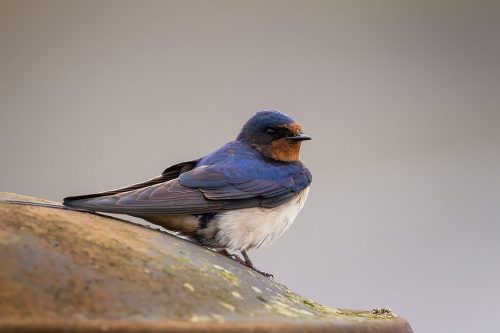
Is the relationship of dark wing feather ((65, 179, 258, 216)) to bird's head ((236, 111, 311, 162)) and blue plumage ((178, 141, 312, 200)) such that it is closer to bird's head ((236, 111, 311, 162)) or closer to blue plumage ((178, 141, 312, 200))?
blue plumage ((178, 141, 312, 200))

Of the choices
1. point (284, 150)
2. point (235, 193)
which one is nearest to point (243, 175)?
point (235, 193)

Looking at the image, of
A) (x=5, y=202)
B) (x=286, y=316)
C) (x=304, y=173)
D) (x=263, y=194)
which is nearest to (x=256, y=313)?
(x=286, y=316)

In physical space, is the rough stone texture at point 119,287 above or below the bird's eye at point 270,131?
below

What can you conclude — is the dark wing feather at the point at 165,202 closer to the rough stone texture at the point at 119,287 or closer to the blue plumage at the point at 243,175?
the blue plumage at the point at 243,175

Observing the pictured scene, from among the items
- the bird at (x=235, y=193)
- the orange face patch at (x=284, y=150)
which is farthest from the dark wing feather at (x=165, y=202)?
the orange face patch at (x=284, y=150)

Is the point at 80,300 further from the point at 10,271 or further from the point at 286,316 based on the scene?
Result: the point at 286,316

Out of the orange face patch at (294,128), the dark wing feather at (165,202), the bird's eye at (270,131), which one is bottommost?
the dark wing feather at (165,202)

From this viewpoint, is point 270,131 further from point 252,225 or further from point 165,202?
point 165,202

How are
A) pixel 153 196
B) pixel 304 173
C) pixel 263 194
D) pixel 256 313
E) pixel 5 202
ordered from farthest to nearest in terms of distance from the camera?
1. pixel 304 173
2. pixel 263 194
3. pixel 153 196
4. pixel 5 202
5. pixel 256 313
